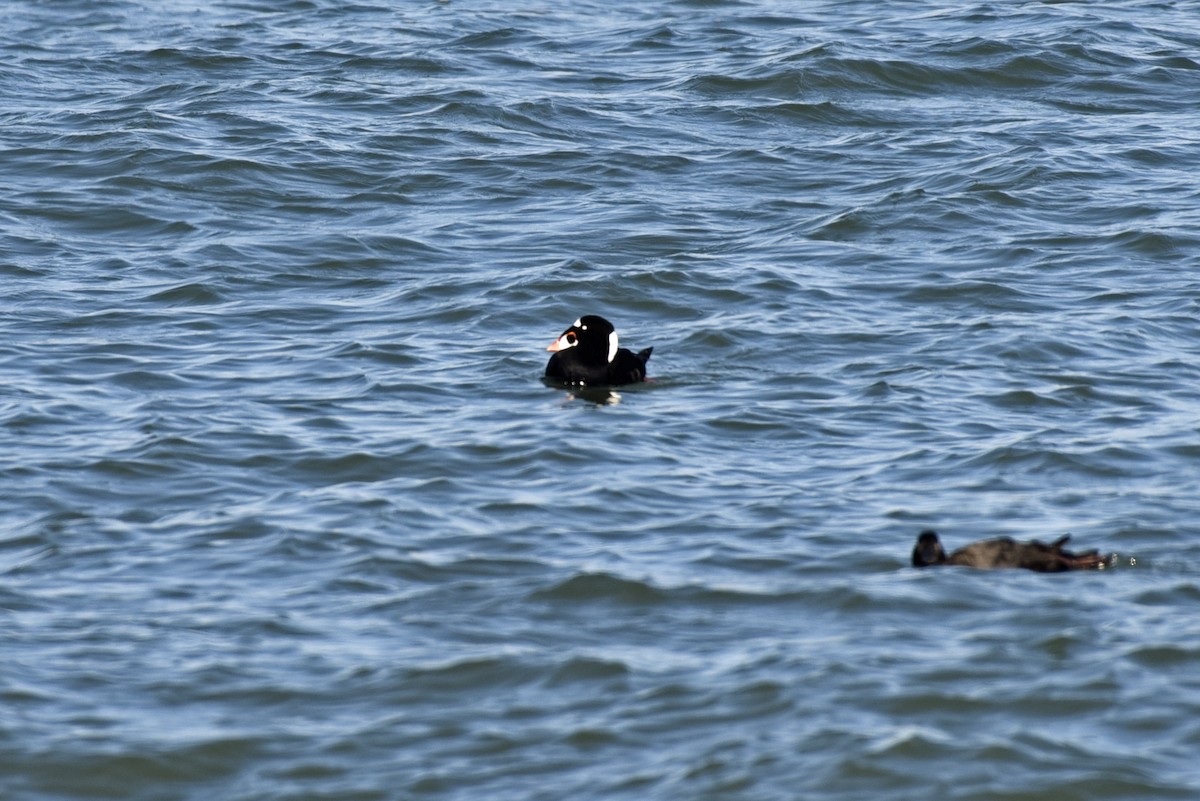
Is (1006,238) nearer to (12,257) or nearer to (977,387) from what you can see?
(977,387)

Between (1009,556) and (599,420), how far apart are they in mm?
3746

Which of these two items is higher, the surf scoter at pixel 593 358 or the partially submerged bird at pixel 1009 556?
the surf scoter at pixel 593 358

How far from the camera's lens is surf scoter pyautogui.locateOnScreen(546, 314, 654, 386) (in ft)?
42.2

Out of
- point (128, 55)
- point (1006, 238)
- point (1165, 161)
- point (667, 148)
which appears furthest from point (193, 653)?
point (128, 55)

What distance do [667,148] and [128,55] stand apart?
306 inches

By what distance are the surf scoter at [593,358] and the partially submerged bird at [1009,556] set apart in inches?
154

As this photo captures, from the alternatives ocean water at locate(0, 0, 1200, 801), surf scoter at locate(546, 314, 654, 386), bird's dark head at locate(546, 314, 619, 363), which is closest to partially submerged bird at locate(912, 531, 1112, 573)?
ocean water at locate(0, 0, 1200, 801)

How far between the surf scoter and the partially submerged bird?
3910 millimetres

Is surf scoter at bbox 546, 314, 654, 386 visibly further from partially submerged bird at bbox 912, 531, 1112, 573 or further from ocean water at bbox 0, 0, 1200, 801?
partially submerged bird at bbox 912, 531, 1112, 573

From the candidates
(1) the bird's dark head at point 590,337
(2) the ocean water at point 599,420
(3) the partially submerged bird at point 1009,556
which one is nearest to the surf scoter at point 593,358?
(1) the bird's dark head at point 590,337

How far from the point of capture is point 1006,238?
16.4 meters

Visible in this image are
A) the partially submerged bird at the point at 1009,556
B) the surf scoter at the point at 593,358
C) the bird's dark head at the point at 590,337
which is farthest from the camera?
the bird's dark head at the point at 590,337

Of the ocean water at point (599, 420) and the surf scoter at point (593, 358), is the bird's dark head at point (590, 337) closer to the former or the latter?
the surf scoter at point (593, 358)

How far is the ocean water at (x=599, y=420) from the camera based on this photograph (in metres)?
7.82
